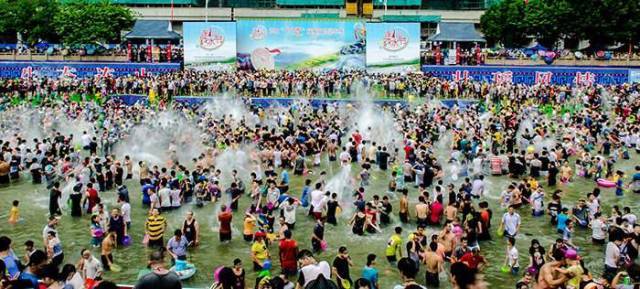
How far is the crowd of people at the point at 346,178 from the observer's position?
1095 centimetres

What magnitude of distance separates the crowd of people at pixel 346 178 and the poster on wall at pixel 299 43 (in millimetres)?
7650

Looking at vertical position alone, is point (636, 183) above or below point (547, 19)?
below

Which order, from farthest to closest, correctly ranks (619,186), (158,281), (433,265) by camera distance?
(619,186) < (433,265) < (158,281)

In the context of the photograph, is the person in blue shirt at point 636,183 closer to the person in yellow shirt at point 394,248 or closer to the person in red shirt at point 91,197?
the person in yellow shirt at point 394,248

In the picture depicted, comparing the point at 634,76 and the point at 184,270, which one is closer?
the point at 184,270

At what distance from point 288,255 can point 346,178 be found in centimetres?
826

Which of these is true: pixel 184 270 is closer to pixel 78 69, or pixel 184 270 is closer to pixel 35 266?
pixel 35 266

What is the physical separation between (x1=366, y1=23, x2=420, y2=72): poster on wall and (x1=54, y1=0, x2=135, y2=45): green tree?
21.2 meters

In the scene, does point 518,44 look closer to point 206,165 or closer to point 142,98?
point 142,98

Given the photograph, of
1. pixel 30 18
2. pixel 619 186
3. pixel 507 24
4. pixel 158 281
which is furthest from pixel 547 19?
pixel 158 281

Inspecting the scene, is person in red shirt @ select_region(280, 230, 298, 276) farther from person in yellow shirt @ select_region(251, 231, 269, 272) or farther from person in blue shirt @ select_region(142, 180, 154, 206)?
person in blue shirt @ select_region(142, 180, 154, 206)

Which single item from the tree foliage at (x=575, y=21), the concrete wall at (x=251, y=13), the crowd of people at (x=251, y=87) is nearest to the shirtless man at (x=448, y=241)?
the crowd of people at (x=251, y=87)

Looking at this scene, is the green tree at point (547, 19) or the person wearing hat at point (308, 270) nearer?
the person wearing hat at point (308, 270)

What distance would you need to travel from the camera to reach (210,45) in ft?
148
